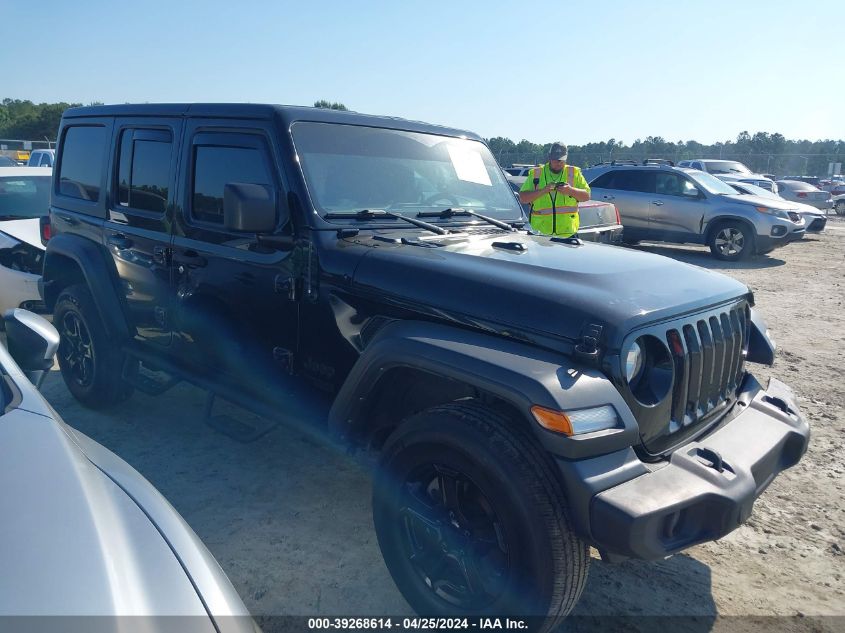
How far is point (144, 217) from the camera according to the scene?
4023 millimetres

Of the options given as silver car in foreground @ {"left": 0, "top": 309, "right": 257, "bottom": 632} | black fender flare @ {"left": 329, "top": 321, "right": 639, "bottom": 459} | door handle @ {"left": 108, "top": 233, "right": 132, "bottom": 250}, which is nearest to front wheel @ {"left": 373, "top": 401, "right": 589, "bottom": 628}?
black fender flare @ {"left": 329, "top": 321, "right": 639, "bottom": 459}

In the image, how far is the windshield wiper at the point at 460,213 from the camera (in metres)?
3.55

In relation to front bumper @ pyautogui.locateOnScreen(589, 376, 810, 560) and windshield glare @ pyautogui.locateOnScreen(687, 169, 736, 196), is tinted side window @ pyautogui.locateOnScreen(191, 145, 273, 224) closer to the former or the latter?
front bumper @ pyautogui.locateOnScreen(589, 376, 810, 560)

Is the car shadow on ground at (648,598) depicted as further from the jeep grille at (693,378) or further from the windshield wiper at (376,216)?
the windshield wiper at (376,216)

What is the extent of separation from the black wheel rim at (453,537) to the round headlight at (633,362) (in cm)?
70

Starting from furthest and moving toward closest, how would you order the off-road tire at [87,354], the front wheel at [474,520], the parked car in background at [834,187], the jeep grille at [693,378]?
1. the parked car in background at [834,187]
2. the off-road tire at [87,354]
3. the jeep grille at [693,378]
4. the front wheel at [474,520]

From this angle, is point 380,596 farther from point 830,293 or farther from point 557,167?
point 830,293

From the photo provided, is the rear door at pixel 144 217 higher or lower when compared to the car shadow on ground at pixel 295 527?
higher

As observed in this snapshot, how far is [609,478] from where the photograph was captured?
213 centimetres

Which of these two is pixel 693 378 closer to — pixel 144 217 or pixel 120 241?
pixel 144 217

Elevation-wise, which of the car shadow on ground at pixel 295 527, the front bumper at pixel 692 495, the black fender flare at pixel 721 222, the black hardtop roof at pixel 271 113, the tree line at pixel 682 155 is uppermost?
the tree line at pixel 682 155

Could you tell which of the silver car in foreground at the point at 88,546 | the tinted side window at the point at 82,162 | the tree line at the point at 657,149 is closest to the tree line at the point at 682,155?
the tree line at the point at 657,149

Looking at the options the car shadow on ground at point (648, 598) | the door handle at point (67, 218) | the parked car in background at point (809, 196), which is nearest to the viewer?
the car shadow on ground at point (648, 598)

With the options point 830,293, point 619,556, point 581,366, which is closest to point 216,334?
point 581,366
